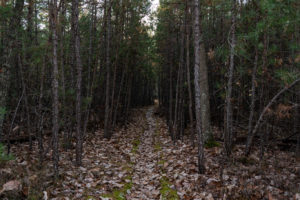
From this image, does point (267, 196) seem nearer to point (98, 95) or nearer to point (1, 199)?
point (1, 199)

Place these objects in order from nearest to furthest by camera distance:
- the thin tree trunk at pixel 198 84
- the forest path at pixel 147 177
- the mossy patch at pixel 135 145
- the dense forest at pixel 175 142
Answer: the dense forest at pixel 175 142 → the forest path at pixel 147 177 → the thin tree trunk at pixel 198 84 → the mossy patch at pixel 135 145

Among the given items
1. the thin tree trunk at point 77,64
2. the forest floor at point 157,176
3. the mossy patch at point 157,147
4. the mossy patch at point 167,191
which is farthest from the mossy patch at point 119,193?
the mossy patch at point 157,147

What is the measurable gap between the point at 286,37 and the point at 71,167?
786cm

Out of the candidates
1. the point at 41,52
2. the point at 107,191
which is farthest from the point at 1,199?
the point at 41,52

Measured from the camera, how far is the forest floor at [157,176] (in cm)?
512

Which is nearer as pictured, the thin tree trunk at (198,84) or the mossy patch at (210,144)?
the thin tree trunk at (198,84)

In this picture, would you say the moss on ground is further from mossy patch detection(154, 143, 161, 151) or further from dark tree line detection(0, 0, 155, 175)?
mossy patch detection(154, 143, 161, 151)

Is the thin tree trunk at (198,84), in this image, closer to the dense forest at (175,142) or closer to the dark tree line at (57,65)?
the dense forest at (175,142)

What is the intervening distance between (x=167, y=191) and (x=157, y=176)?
1.11 meters

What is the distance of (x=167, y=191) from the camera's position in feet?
19.2

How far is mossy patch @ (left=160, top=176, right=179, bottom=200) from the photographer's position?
5.53m

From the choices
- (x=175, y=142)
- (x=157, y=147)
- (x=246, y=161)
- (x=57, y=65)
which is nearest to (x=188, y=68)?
(x=175, y=142)

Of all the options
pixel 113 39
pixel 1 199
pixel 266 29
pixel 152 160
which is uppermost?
pixel 113 39

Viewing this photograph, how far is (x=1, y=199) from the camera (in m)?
4.07
